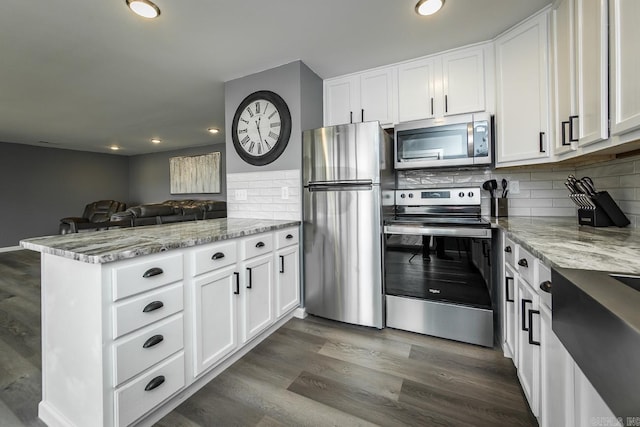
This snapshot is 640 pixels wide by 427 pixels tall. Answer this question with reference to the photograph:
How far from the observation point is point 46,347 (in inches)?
51.4

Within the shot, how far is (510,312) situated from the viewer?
1.62 meters

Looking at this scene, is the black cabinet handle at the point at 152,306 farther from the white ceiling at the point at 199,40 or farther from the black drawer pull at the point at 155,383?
the white ceiling at the point at 199,40

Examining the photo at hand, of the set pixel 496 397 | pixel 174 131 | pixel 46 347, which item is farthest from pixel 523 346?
pixel 174 131

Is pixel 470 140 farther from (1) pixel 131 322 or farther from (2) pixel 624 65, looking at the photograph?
(1) pixel 131 322

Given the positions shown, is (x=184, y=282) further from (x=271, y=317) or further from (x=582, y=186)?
(x=582, y=186)

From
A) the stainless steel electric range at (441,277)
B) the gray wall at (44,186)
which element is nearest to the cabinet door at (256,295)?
the stainless steel electric range at (441,277)

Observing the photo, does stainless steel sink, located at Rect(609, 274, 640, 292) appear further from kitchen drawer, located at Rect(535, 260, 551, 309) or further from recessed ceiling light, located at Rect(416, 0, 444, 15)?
recessed ceiling light, located at Rect(416, 0, 444, 15)

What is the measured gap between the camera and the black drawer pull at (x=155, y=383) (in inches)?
48.4

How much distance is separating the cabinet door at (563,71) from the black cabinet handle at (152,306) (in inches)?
92.2

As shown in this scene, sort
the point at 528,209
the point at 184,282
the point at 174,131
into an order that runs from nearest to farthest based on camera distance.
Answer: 1. the point at 184,282
2. the point at 528,209
3. the point at 174,131

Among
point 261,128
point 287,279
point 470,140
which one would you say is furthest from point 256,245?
point 470,140

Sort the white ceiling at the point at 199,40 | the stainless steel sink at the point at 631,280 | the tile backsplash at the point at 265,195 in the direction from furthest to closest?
the tile backsplash at the point at 265,195
the white ceiling at the point at 199,40
the stainless steel sink at the point at 631,280

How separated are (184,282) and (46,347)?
69cm

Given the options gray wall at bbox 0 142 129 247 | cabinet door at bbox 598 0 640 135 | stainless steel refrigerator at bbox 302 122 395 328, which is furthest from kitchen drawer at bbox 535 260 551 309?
gray wall at bbox 0 142 129 247
